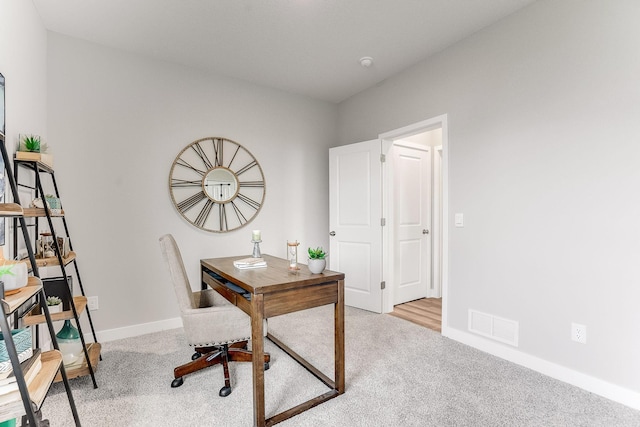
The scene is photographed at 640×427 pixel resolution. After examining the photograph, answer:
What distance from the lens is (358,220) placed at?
3650 mm

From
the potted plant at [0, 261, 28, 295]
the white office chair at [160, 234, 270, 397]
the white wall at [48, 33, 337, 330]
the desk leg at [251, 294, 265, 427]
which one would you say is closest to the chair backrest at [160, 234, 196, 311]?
the white office chair at [160, 234, 270, 397]

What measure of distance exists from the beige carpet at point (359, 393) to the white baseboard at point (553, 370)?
6cm

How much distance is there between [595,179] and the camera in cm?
194

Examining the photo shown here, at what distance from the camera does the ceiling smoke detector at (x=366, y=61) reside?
3.00 m

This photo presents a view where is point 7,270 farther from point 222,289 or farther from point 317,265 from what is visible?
point 317,265

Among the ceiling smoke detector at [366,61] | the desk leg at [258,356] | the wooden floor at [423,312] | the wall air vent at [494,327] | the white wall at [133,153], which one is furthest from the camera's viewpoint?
the wooden floor at [423,312]

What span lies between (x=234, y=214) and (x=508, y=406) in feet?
9.24

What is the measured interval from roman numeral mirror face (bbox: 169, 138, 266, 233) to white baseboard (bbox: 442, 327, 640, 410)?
7.93 ft

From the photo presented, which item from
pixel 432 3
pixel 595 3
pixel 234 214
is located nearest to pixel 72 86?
pixel 234 214

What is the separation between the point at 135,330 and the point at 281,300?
6.43 ft

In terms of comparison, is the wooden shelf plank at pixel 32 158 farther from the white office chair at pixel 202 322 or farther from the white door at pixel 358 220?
the white door at pixel 358 220

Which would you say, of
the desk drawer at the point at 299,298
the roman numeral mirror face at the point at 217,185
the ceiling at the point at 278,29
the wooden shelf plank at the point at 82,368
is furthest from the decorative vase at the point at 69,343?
the ceiling at the point at 278,29

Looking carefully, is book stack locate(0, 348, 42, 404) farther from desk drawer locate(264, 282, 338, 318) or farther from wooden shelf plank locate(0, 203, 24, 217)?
desk drawer locate(264, 282, 338, 318)

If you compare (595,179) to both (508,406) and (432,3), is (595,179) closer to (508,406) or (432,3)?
(508,406)
